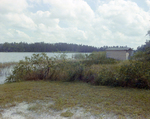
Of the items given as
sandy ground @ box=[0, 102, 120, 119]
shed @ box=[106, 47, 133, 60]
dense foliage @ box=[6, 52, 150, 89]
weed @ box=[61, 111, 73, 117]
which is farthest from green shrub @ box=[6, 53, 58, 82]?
shed @ box=[106, 47, 133, 60]

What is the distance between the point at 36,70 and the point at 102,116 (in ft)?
23.2

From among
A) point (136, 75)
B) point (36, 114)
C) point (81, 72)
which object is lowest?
point (36, 114)

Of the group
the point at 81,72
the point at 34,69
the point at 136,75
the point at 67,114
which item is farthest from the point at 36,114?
the point at 34,69

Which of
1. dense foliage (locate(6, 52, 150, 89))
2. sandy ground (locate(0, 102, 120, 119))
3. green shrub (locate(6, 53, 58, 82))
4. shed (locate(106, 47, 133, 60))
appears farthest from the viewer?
shed (locate(106, 47, 133, 60))

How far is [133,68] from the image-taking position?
258 inches

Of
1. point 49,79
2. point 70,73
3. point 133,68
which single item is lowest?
point 49,79

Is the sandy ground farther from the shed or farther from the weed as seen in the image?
the shed

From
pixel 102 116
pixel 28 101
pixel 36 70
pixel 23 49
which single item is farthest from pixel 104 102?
pixel 23 49

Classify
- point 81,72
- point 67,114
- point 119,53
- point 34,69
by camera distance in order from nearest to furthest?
point 67,114 → point 81,72 → point 34,69 → point 119,53

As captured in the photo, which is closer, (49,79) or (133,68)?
(133,68)

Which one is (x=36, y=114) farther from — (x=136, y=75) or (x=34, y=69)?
(x=34, y=69)

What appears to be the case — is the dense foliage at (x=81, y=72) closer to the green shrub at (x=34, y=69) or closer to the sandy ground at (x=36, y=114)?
the green shrub at (x=34, y=69)

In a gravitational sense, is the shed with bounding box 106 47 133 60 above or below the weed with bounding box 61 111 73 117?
above

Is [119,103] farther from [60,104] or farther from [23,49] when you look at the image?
[23,49]
